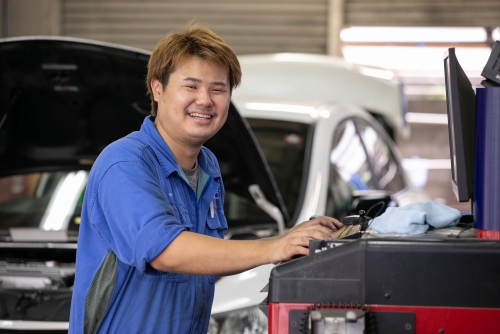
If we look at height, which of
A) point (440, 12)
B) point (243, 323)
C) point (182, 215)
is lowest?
point (243, 323)

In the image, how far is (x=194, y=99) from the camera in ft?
6.76

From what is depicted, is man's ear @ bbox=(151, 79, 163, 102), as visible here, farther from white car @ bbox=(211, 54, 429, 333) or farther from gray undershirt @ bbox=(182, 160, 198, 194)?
white car @ bbox=(211, 54, 429, 333)

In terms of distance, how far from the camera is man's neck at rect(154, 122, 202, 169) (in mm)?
2150

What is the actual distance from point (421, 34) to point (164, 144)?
8526 millimetres

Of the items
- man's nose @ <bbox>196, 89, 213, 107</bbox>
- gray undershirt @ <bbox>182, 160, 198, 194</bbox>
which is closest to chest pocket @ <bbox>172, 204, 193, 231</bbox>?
gray undershirt @ <bbox>182, 160, 198, 194</bbox>

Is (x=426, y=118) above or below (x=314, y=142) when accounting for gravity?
above

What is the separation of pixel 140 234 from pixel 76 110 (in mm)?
1852

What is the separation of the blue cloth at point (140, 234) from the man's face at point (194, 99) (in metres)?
0.07

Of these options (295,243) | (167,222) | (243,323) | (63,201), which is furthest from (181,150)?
(63,201)

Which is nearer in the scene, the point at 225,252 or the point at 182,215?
the point at 225,252

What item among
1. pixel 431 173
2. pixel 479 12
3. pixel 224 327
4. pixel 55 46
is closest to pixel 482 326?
pixel 224 327

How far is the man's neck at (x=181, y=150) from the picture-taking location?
2.15 metres

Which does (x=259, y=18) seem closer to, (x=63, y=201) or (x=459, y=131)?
(x=63, y=201)

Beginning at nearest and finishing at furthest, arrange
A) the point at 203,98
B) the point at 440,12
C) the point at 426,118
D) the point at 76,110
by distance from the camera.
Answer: the point at 203,98 < the point at 76,110 < the point at 440,12 < the point at 426,118
